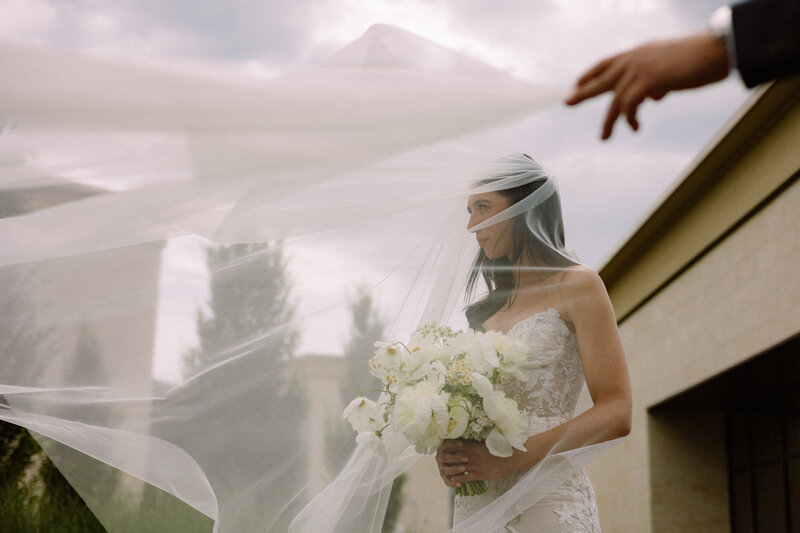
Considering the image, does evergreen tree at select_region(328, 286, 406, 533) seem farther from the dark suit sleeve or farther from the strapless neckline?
the dark suit sleeve

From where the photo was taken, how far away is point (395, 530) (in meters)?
2.58

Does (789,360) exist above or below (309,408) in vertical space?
above

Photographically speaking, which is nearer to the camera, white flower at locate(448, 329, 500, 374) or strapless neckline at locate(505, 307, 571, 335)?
white flower at locate(448, 329, 500, 374)

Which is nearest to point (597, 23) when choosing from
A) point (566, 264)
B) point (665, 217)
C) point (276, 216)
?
point (665, 217)

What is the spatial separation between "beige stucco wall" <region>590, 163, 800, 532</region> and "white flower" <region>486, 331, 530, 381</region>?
12.0 ft

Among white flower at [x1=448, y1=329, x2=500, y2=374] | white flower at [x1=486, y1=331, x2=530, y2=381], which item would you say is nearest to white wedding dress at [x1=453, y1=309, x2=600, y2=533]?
white flower at [x1=486, y1=331, x2=530, y2=381]

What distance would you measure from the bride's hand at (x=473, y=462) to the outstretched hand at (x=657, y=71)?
123cm

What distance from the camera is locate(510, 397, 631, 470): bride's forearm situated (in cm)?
232

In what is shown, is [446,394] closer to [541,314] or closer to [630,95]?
[541,314]

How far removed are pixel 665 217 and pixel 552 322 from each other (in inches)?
223

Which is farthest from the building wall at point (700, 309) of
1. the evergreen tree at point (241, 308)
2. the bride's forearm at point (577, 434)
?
the evergreen tree at point (241, 308)

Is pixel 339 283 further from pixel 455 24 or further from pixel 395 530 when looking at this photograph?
pixel 455 24

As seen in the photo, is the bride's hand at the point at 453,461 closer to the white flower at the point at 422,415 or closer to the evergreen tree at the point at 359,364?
the white flower at the point at 422,415

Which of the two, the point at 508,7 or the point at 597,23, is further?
the point at 597,23
